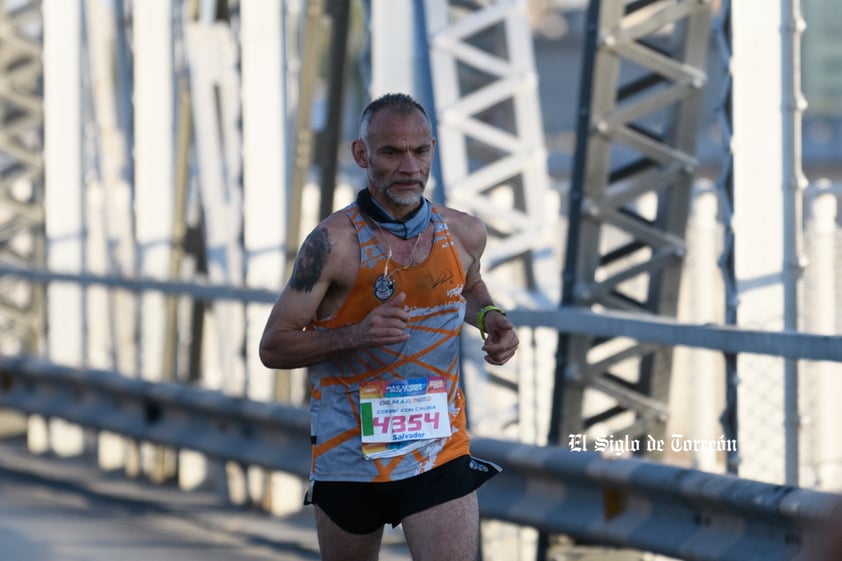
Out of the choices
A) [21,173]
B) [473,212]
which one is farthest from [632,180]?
[21,173]

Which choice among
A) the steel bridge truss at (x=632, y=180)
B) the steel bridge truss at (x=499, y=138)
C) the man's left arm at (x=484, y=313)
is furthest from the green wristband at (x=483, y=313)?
the steel bridge truss at (x=499, y=138)

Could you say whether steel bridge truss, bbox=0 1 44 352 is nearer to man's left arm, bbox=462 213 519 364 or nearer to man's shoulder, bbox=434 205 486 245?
man's left arm, bbox=462 213 519 364

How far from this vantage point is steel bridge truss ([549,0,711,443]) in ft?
28.1

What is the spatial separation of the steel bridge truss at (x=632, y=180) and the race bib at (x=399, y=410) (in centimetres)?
317

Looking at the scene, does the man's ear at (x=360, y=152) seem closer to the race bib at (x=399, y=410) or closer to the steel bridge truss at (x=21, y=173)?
the race bib at (x=399, y=410)

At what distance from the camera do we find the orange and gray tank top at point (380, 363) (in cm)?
550

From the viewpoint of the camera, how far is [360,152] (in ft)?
18.0

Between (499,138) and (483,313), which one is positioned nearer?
(483,313)

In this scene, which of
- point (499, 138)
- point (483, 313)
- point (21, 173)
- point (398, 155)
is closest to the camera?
point (398, 155)

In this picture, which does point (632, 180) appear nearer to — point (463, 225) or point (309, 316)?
point (463, 225)

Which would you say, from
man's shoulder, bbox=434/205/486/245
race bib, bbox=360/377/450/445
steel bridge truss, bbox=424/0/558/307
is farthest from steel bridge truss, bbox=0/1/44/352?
race bib, bbox=360/377/450/445

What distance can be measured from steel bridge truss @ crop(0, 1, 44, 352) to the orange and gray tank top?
10.6 m

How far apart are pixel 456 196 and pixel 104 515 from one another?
3.00 metres

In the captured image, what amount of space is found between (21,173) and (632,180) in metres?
8.30
